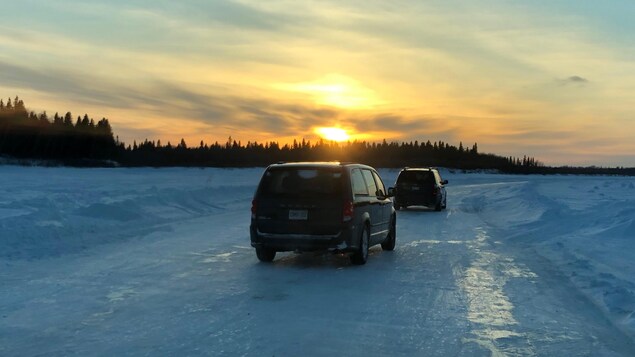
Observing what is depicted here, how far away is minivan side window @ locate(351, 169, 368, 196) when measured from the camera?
1185cm

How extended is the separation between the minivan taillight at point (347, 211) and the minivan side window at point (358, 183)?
1.33 feet

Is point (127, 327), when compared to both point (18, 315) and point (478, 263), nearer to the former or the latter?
point (18, 315)

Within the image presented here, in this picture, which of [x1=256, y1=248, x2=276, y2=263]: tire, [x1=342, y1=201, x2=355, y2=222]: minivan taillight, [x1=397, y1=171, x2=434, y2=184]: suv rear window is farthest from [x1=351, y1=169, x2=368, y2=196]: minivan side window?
[x1=397, y1=171, x2=434, y2=184]: suv rear window

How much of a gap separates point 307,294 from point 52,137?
12105cm

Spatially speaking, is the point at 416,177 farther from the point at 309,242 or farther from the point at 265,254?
the point at 309,242

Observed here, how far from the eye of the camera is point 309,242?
36.8ft

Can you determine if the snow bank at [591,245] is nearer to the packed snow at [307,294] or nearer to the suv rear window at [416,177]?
the packed snow at [307,294]

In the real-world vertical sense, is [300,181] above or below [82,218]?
above

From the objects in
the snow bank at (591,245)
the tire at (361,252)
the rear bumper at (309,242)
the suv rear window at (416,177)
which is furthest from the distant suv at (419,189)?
the rear bumper at (309,242)

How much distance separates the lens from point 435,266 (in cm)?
1126

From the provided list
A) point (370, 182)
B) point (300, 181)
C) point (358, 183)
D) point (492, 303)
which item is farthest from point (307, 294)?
point (370, 182)

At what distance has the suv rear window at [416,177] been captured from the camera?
27506mm

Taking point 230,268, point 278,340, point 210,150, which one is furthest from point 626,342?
point 210,150

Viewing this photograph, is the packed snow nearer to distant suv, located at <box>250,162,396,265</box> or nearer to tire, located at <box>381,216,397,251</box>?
tire, located at <box>381,216,397,251</box>
